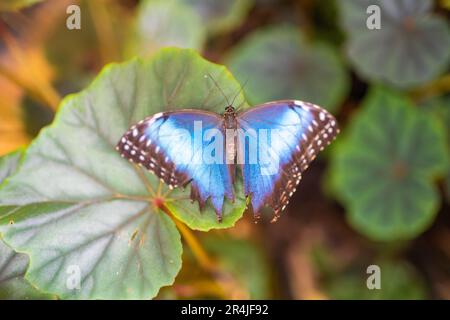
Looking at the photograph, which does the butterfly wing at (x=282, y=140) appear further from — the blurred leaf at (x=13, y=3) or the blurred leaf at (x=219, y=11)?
→ the blurred leaf at (x=219, y=11)

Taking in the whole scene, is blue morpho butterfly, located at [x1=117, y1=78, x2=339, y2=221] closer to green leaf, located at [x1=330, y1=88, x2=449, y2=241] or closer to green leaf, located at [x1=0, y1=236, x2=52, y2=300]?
green leaf, located at [x1=0, y1=236, x2=52, y2=300]

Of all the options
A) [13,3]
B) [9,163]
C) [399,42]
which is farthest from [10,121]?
[399,42]

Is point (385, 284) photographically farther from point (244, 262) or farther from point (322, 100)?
point (322, 100)

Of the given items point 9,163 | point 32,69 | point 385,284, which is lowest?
point 385,284

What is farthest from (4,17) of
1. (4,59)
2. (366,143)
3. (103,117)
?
(366,143)

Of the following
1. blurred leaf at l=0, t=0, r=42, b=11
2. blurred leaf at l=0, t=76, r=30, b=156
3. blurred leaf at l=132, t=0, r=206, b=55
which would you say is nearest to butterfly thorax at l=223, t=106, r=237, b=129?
blurred leaf at l=0, t=0, r=42, b=11
